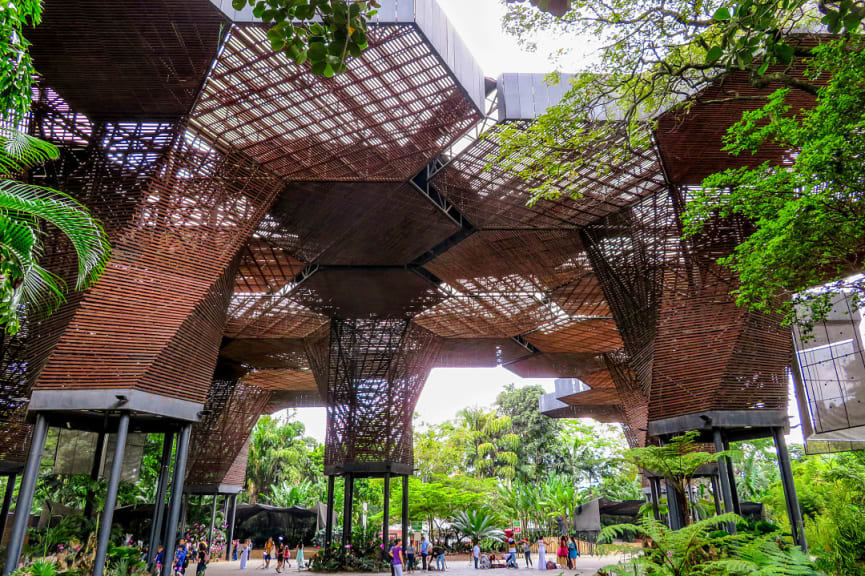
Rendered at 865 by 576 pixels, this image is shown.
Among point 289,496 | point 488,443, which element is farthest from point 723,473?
point 289,496

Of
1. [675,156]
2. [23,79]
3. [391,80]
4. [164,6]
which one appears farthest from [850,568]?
[164,6]

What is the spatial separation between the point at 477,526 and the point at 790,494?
52.6 ft

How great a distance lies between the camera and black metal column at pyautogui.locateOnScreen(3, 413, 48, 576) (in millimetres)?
8359

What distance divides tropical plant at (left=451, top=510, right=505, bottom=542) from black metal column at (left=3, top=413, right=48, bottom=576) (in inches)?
748

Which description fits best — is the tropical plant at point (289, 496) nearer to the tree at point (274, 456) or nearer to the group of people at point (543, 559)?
the tree at point (274, 456)

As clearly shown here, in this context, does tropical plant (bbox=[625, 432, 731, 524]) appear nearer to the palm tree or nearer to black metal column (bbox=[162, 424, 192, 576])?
black metal column (bbox=[162, 424, 192, 576])

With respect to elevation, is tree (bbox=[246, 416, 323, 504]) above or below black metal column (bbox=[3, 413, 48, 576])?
above

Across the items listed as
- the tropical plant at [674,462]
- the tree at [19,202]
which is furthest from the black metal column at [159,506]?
the tropical plant at [674,462]

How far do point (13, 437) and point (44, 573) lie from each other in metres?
7.37

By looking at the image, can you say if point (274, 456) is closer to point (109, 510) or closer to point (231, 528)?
point (231, 528)

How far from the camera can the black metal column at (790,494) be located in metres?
10.0

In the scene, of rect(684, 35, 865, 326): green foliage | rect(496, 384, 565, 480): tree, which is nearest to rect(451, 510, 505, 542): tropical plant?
rect(496, 384, 565, 480): tree

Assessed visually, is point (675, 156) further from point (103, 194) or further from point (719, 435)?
point (103, 194)

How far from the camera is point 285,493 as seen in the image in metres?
35.2
